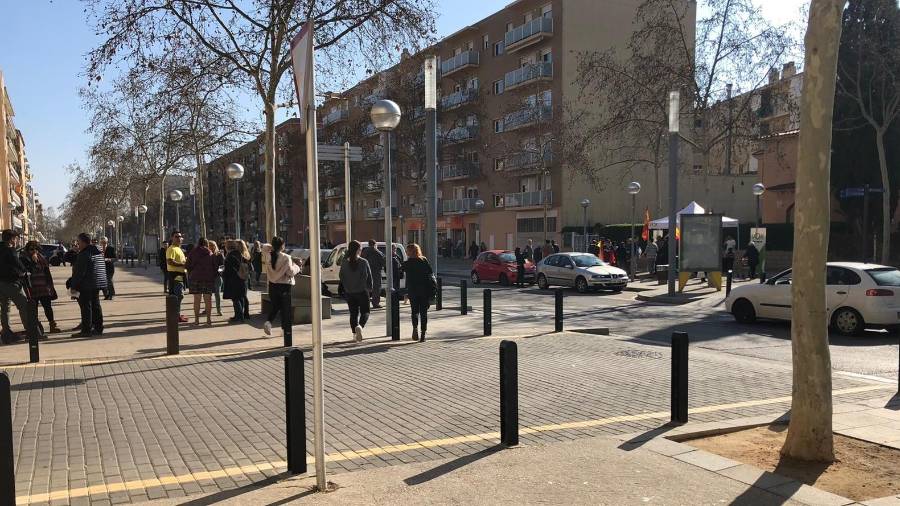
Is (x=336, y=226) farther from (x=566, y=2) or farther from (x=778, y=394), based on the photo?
(x=778, y=394)

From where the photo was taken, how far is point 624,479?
434cm

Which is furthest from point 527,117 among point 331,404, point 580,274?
point 331,404

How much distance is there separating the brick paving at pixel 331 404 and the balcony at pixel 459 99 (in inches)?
1606

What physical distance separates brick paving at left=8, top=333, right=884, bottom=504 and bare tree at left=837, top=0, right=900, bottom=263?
24302mm

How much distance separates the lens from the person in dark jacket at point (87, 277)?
36.8ft

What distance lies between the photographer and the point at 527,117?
4484 centimetres

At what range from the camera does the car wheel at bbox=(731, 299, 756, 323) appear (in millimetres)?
13914

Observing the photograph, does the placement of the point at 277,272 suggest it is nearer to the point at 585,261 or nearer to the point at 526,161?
the point at 585,261

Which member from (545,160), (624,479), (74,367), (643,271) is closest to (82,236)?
(74,367)

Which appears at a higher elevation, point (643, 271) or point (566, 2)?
point (566, 2)

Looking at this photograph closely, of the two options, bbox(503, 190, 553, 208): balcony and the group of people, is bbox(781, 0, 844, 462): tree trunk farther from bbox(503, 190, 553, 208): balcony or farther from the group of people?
bbox(503, 190, 553, 208): balcony

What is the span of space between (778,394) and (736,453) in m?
2.64

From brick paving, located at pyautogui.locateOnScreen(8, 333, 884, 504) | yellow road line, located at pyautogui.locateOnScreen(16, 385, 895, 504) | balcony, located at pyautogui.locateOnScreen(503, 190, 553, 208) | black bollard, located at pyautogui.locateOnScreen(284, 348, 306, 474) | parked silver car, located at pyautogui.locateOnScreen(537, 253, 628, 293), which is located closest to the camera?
yellow road line, located at pyautogui.locateOnScreen(16, 385, 895, 504)

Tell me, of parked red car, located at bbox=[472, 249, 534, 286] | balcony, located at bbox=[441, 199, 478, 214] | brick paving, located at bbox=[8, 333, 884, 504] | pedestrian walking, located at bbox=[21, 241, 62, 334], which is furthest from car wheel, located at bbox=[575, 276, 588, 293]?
balcony, located at bbox=[441, 199, 478, 214]
